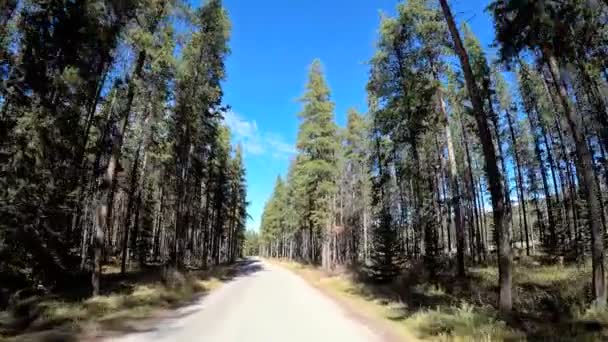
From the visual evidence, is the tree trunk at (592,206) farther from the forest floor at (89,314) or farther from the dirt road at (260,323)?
the forest floor at (89,314)

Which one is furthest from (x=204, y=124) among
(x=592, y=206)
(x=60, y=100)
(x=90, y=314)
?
(x=592, y=206)

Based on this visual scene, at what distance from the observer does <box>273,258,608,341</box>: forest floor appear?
8.39 metres

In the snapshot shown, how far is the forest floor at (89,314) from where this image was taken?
8.58 metres

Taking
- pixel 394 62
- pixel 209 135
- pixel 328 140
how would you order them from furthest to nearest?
1. pixel 328 140
2. pixel 209 135
3. pixel 394 62

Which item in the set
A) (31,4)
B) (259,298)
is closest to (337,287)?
(259,298)

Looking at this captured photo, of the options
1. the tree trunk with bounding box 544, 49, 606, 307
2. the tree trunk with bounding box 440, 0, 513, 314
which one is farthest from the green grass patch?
the tree trunk with bounding box 544, 49, 606, 307

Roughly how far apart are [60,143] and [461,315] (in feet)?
40.3

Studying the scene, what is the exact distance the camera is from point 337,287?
808 inches

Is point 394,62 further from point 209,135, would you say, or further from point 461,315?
point 461,315

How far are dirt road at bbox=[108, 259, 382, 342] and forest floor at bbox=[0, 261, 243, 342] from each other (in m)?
0.77

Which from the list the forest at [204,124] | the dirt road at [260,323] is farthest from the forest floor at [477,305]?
the dirt road at [260,323]

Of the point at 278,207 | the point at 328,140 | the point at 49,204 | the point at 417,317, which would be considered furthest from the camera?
the point at 278,207

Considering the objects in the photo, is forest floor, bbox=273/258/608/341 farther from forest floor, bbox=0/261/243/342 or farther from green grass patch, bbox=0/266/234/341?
green grass patch, bbox=0/266/234/341

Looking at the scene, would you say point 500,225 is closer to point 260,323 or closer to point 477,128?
point 260,323
